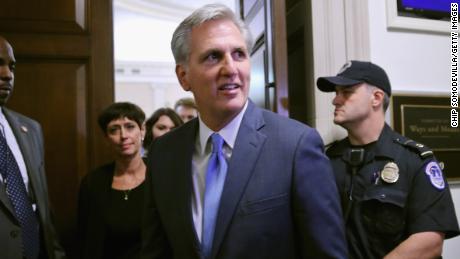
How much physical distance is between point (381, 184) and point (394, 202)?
9cm

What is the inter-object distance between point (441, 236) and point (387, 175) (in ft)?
0.99

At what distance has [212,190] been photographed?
1.11 m

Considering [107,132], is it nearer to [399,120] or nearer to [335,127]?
[335,127]

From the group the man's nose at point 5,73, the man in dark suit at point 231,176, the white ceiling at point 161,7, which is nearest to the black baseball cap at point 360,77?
the man in dark suit at point 231,176

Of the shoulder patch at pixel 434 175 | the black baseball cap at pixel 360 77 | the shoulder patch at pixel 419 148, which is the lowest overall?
the shoulder patch at pixel 434 175

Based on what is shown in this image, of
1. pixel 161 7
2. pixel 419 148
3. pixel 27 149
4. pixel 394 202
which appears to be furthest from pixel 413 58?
pixel 161 7

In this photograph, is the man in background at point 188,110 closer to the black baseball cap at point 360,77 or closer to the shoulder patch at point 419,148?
the black baseball cap at point 360,77

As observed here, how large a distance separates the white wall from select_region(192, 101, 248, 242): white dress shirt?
1.31 meters

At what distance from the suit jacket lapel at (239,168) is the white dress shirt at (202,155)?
0.15ft

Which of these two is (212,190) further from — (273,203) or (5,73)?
(5,73)

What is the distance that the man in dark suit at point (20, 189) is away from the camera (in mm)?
1517

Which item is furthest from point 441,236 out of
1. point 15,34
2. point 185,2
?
point 185,2

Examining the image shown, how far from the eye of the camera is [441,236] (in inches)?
60.2

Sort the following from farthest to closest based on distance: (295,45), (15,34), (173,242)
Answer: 1. (295,45)
2. (15,34)
3. (173,242)
